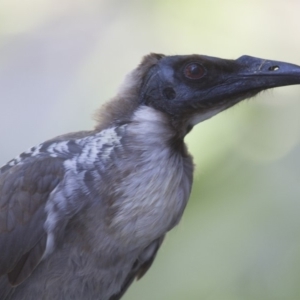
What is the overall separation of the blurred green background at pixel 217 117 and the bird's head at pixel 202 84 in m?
0.93

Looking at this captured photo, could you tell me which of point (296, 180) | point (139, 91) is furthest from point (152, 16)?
point (139, 91)

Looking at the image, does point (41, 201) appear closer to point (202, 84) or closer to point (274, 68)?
point (202, 84)

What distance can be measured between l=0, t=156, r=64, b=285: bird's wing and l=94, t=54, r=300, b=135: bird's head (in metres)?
0.16

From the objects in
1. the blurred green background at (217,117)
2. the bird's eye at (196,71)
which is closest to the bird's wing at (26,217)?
the bird's eye at (196,71)

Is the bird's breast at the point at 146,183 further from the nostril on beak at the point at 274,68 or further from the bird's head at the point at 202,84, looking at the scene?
the nostril on beak at the point at 274,68

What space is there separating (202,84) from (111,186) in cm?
23

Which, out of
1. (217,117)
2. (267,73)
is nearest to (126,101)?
(267,73)

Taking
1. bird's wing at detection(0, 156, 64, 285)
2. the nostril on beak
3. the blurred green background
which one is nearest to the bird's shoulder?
bird's wing at detection(0, 156, 64, 285)

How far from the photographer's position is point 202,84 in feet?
3.57

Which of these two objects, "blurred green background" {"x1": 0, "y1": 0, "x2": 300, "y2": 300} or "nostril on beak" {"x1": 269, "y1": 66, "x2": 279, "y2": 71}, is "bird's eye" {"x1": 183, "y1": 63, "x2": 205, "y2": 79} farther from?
"blurred green background" {"x1": 0, "y1": 0, "x2": 300, "y2": 300}

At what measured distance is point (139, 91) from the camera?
1.14 metres

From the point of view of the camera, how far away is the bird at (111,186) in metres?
1.06

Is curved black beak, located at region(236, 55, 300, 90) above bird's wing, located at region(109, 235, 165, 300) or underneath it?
above

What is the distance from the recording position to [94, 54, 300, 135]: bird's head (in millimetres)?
1062
